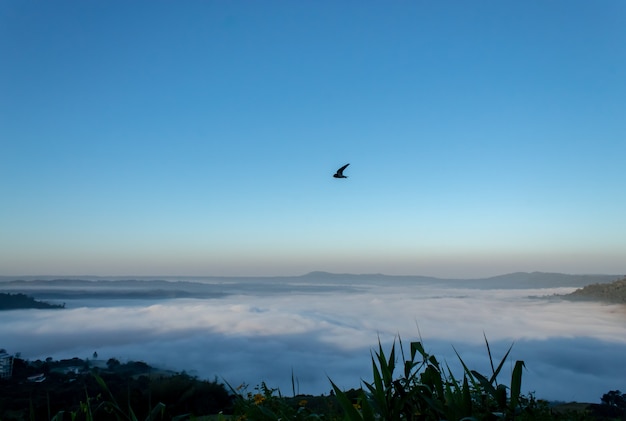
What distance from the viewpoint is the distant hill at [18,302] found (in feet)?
168

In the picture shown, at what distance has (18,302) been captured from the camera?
54.9 m

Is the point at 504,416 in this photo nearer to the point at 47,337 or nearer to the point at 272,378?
the point at 272,378

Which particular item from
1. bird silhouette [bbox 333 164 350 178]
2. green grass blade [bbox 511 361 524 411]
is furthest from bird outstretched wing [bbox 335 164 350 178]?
green grass blade [bbox 511 361 524 411]

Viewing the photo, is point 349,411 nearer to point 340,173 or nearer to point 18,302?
point 340,173

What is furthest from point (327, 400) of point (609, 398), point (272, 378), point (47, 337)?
point (47, 337)

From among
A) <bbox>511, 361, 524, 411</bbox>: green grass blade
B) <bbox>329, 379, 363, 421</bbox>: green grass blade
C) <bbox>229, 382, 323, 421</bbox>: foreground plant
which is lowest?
<bbox>229, 382, 323, 421</bbox>: foreground plant

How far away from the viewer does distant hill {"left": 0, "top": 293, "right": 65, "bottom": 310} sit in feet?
168

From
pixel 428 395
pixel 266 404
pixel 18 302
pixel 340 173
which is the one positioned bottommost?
pixel 18 302

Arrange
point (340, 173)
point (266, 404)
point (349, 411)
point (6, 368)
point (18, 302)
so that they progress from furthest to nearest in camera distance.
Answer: point (18, 302) < point (6, 368) < point (340, 173) < point (266, 404) < point (349, 411)

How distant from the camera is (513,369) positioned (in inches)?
107

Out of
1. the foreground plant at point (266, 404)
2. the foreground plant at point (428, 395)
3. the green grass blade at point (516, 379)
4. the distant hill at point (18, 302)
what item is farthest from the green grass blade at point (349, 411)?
the distant hill at point (18, 302)

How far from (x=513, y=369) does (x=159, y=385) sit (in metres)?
8.44

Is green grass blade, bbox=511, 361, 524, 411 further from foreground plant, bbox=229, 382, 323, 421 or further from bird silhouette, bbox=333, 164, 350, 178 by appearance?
bird silhouette, bbox=333, 164, 350, 178

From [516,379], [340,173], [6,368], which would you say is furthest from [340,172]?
[6,368]
